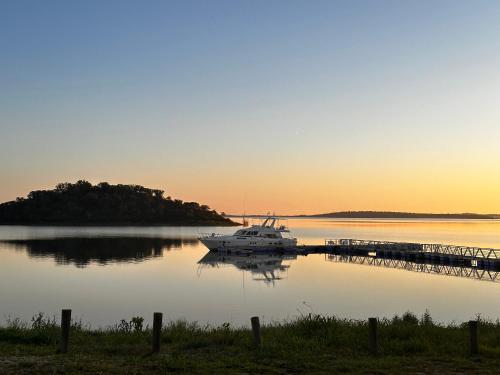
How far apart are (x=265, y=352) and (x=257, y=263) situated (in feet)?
169

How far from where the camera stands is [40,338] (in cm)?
1678

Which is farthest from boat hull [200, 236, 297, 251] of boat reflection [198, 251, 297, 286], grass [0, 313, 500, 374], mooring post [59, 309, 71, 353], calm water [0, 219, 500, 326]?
mooring post [59, 309, 71, 353]

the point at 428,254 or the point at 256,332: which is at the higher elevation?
the point at 256,332

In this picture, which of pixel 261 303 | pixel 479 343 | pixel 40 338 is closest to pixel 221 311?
pixel 261 303

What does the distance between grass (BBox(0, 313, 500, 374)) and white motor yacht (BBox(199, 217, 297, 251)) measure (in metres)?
58.0

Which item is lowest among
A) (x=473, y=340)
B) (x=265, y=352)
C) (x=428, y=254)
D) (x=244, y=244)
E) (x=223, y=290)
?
(x=223, y=290)

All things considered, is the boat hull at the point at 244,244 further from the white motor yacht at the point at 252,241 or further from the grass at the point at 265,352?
the grass at the point at 265,352

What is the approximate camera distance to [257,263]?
65.4m

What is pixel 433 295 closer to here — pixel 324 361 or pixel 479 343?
pixel 479 343

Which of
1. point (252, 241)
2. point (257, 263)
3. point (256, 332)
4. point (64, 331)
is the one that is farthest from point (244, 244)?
point (64, 331)

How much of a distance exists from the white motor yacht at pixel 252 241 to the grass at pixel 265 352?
190 ft

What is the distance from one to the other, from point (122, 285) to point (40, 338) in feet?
86.8

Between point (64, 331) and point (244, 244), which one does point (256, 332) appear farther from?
point (244, 244)

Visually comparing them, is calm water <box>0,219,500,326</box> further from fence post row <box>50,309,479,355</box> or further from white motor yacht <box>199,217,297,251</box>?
fence post row <box>50,309,479,355</box>
